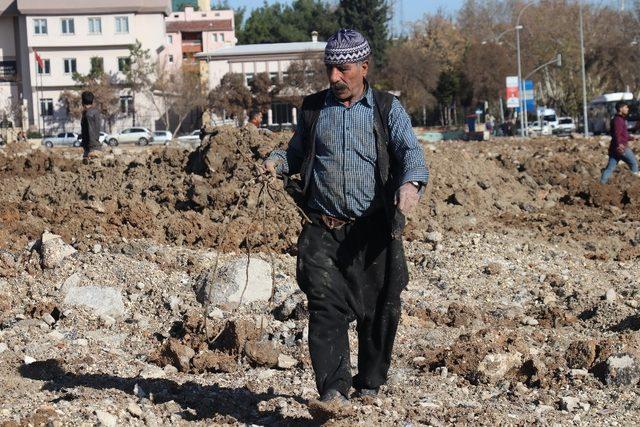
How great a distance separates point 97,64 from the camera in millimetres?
83375

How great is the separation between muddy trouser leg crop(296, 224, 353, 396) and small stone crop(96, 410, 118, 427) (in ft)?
3.24

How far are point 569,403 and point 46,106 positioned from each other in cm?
8168

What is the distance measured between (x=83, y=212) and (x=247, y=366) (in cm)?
554

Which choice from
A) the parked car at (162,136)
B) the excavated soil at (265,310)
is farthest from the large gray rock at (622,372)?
the parked car at (162,136)


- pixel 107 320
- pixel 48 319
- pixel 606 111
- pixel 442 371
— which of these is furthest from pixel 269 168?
pixel 606 111

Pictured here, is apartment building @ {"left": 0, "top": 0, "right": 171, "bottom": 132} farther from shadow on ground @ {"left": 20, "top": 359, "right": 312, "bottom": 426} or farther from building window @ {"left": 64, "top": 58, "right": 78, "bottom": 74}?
shadow on ground @ {"left": 20, "top": 359, "right": 312, "bottom": 426}

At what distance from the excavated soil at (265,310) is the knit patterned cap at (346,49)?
86 centimetres

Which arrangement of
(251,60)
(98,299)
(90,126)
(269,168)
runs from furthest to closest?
(251,60), (90,126), (98,299), (269,168)

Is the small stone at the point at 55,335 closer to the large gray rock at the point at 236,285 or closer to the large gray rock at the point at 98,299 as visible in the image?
the large gray rock at the point at 98,299

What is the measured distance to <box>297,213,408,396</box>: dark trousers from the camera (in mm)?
5297

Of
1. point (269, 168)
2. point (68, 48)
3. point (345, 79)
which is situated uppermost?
point (68, 48)

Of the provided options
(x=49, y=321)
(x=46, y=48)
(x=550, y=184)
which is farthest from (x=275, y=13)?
(x=49, y=321)

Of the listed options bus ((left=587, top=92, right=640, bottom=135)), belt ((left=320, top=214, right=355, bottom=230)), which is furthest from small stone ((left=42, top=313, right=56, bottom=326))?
bus ((left=587, top=92, right=640, bottom=135))

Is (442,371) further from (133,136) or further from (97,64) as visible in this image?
(97,64)
